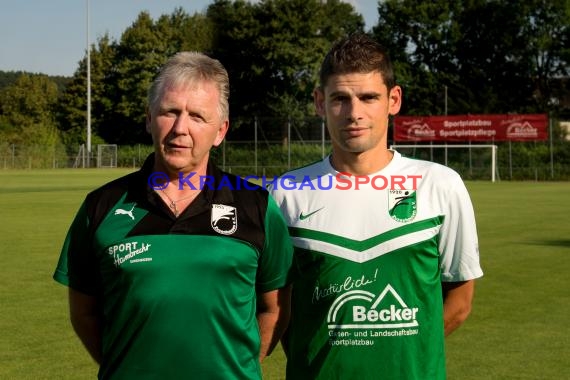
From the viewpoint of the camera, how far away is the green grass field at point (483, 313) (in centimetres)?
708

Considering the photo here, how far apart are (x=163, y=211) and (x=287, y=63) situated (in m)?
67.3

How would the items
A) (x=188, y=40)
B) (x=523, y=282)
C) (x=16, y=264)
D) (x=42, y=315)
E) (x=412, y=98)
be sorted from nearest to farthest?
(x=42, y=315)
(x=523, y=282)
(x=16, y=264)
(x=412, y=98)
(x=188, y=40)

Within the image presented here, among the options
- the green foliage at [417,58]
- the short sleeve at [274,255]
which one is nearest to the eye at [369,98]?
the short sleeve at [274,255]

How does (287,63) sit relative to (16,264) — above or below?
above

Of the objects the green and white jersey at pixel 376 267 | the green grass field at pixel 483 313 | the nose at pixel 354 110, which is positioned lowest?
the green grass field at pixel 483 313

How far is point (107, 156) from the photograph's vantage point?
232 feet

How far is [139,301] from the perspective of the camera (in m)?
2.85

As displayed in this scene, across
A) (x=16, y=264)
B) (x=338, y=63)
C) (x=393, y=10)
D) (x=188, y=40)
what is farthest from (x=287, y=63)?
(x=338, y=63)

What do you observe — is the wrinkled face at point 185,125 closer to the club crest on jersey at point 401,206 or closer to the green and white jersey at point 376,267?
the green and white jersey at point 376,267

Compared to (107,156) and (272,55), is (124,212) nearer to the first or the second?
(272,55)

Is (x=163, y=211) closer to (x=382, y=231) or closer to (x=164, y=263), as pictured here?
(x=164, y=263)

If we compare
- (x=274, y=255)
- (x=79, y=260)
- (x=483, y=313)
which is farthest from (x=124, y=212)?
(x=483, y=313)

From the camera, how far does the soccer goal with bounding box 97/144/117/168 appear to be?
229 feet

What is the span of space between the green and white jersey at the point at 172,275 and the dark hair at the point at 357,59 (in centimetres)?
78
